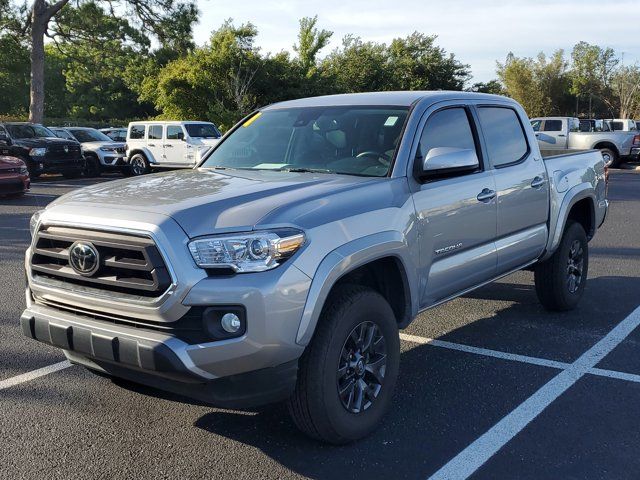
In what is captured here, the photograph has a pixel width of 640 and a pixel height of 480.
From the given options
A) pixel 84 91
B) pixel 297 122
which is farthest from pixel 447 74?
pixel 297 122

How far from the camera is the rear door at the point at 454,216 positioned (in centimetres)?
414

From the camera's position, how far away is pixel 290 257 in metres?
3.20

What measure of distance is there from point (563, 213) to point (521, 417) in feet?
7.83

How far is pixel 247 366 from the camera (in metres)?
3.11

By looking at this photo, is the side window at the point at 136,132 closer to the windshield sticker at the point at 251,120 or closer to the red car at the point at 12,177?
the red car at the point at 12,177

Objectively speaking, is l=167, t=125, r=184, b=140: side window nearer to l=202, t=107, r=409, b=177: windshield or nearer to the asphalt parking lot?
the asphalt parking lot

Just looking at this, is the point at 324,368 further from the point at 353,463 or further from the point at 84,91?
the point at 84,91

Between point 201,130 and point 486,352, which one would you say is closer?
point 486,352

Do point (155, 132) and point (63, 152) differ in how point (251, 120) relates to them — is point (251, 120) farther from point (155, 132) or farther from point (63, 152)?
point (155, 132)

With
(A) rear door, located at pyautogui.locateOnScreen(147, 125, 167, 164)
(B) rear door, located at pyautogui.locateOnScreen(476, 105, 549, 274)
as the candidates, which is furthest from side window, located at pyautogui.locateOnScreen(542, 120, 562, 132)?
(B) rear door, located at pyautogui.locateOnScreen(476, 105, 549, 274)

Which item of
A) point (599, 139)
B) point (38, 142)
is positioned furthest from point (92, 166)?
point (599, 139)

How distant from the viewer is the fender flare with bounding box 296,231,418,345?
3.21 m

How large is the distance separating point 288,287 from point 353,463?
98 cm

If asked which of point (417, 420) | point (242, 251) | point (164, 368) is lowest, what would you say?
point (417, 420)
